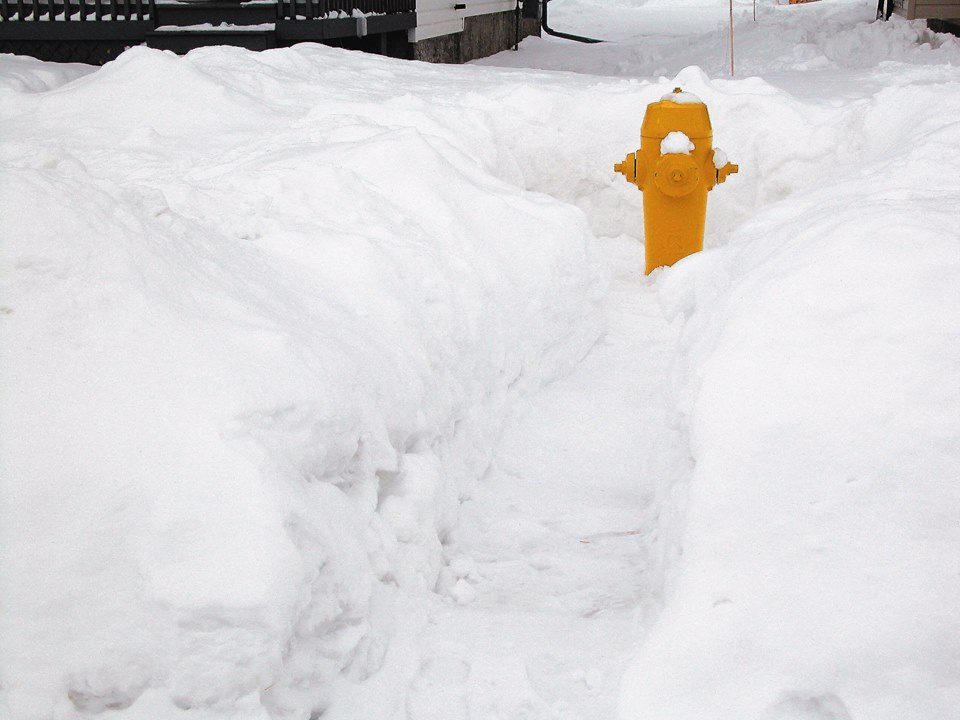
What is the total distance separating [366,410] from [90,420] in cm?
71

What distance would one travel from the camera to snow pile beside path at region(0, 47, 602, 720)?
158 centimetres

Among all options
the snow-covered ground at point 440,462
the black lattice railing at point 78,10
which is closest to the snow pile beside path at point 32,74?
→ the black lattice railing at point 78,10

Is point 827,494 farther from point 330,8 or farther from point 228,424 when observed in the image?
point 330,8

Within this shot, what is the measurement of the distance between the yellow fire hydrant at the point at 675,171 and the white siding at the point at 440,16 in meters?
6.27

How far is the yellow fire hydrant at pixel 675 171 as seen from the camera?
187 inches

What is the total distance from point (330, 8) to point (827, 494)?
742cm

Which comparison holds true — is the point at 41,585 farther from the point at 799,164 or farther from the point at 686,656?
the point at 799,164

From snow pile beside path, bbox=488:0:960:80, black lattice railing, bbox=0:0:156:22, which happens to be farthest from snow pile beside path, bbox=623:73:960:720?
black lattice railing, bbox=0:0:156:22

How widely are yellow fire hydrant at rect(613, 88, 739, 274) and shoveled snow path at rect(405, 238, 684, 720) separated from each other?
124 centimetres

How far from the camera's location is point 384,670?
2.01m

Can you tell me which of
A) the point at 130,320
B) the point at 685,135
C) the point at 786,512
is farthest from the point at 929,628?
the point at 685,135

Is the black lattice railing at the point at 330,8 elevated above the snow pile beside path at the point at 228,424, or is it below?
above

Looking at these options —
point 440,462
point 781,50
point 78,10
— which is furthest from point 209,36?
point 781,50

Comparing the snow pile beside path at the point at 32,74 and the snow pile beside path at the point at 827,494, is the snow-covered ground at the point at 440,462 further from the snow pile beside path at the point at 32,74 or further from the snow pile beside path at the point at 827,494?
the snow pile beside path at the point at 32,74
